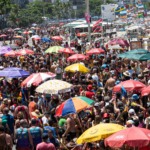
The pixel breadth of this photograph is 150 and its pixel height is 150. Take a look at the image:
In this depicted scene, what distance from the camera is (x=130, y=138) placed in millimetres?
9109

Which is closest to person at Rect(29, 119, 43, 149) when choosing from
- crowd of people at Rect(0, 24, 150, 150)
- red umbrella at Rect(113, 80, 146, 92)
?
crowd of people at Rect(0, 24, 150, 150)

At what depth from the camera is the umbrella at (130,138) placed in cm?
901

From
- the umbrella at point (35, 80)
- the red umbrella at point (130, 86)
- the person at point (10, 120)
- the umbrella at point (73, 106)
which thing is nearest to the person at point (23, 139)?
the person at point (10, 120)

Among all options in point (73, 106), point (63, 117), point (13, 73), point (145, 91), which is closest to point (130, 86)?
point (145, 91)

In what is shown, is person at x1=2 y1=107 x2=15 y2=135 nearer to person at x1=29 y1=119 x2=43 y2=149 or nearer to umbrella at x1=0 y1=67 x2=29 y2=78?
person at x1=29 y1=119 x2=43 y2=149

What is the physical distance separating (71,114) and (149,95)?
298 cm

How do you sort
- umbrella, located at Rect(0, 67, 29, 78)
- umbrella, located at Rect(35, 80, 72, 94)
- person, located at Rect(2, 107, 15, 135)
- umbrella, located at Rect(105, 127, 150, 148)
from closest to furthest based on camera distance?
umbrella, located at Rect(105, 127, 150, 148), person, located at Rect(2, 107, 15, 135), umbrella, located at Rect(35, 80, 72, 94), umbrella, located at Rect(0, 67, 29, 78)

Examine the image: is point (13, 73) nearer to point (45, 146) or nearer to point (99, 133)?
point (45, 146)

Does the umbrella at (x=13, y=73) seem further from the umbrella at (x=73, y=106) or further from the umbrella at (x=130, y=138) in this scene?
the umbrella at (x=130, y=138)

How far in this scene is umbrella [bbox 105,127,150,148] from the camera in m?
9.01

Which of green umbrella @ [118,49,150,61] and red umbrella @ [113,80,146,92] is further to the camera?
green umbrella @ [118,49,150,61]

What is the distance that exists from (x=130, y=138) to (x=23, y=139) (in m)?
2.91

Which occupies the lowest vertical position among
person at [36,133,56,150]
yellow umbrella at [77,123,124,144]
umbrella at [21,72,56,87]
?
umbrella at [21,72,56,87]

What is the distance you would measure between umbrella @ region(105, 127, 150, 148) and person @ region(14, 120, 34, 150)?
7.72ft
